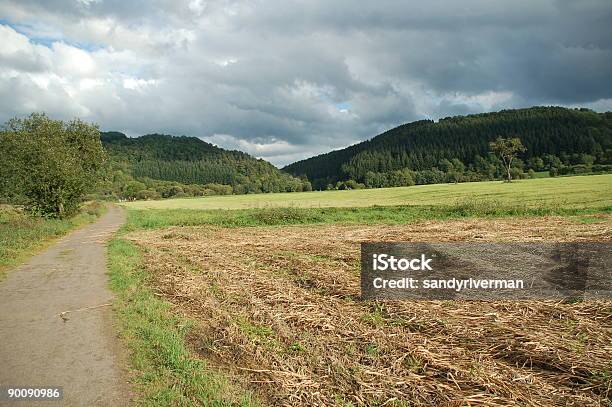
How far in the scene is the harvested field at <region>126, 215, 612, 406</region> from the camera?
4.14 metres

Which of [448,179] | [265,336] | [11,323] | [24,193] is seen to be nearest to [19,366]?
[11,323]

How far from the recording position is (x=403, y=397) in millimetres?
4082

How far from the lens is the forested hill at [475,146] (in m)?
118

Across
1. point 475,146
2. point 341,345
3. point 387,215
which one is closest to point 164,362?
point 341,345

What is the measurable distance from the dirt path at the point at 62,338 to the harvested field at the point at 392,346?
132cm

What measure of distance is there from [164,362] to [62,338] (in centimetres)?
240

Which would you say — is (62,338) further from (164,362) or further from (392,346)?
(392,346)

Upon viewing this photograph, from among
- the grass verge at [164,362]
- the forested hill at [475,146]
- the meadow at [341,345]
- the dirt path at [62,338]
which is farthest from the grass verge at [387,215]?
the forested hill at [475,146]

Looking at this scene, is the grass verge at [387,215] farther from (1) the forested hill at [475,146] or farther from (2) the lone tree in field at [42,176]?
(1) the forested hill at [475,146]

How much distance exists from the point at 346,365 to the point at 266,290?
166 inches

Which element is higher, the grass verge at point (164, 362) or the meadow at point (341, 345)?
the meadow at point (341, 345)

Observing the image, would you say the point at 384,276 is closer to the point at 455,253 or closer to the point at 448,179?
the point at 455,253

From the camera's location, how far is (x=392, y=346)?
5.30 meters

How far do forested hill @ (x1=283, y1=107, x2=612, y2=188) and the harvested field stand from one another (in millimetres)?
103816
